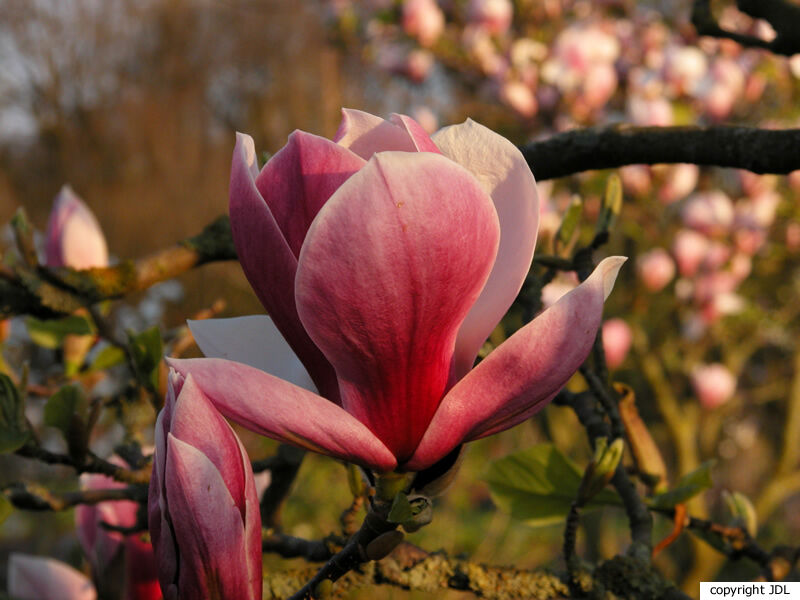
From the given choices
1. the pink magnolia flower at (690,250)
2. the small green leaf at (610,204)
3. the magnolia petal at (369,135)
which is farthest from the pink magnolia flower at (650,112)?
the magnolia petal at (369,135)

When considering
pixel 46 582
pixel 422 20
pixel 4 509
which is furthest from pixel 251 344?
pixel 422 20

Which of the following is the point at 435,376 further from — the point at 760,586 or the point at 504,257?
the point at 760,586

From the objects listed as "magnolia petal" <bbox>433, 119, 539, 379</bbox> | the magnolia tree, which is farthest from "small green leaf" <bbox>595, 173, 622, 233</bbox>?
"magnolia petal" <bbox>433, 119, 539, 379</bbox>

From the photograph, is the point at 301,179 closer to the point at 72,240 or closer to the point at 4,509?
the point at 4,509

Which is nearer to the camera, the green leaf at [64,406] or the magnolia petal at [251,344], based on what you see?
the magnolia petal at [251,344]

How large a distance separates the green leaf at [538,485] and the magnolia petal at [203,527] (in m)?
0.31

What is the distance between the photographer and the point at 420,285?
335mm

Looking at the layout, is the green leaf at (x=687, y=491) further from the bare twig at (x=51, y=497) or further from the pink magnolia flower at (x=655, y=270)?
the pink magnolia flower at (x=655, y=270)

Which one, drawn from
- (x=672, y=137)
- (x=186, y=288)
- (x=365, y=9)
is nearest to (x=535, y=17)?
(x=365, y=9)

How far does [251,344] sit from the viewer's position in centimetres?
42

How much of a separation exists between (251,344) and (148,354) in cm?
29

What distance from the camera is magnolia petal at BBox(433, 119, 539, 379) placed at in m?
0.38

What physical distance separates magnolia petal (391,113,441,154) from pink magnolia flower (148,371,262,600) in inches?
5.7

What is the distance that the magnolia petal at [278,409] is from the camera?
34 cm
